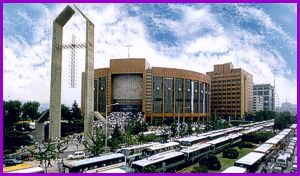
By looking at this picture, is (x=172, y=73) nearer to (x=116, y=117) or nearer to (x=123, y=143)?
(x=116, y=117)

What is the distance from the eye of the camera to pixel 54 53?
40.8m

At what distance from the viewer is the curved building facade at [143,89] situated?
240 ft

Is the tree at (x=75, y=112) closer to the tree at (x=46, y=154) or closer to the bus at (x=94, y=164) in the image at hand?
the tree at (x=46, y=154)

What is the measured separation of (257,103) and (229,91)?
39.9m

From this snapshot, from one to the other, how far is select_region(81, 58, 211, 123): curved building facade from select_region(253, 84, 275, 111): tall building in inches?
3449

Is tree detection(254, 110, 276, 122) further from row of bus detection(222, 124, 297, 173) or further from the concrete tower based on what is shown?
the concrete tower

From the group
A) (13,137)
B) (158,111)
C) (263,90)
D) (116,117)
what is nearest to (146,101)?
(158,111)

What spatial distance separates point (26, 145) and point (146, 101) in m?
39.7

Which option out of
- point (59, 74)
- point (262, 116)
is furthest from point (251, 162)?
point (262, 116)

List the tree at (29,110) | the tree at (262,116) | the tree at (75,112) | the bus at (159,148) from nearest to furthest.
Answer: the bus at (159,148), the tree at (29,110), the tree at (75,112), the tree at (262,116)

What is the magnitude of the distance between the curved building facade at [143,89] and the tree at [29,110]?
19404mm

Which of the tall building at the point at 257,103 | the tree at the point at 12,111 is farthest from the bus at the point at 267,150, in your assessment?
the tall building at the point at 257,103

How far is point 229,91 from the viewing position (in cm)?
10869

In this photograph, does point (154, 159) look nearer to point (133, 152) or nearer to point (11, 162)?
point (133, 152)
